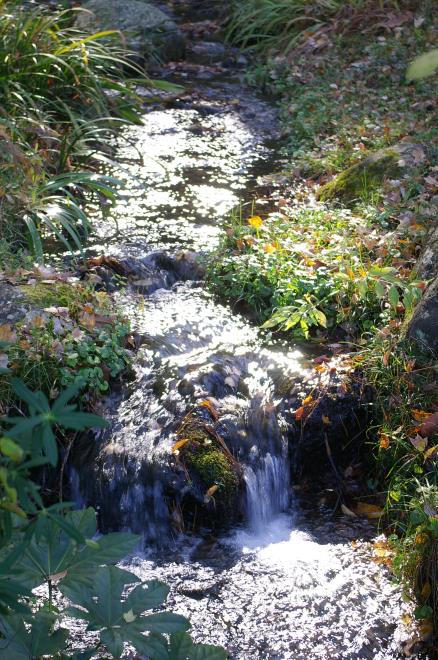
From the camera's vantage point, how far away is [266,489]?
4.19m

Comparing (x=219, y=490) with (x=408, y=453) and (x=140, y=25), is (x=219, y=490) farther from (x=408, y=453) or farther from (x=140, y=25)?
(x=140, y=25)

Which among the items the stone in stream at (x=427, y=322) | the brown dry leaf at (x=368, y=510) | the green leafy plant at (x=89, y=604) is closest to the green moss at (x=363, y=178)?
the stone in stream at (x=427, y=322)

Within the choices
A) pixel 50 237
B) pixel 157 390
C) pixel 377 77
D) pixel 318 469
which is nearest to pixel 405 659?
pixel 318 469

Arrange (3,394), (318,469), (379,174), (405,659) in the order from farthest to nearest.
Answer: (379,174)
(318,469)
(3,394)
(405,659)

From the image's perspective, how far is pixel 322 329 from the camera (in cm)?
509

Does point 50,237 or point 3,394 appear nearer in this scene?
point 3,394

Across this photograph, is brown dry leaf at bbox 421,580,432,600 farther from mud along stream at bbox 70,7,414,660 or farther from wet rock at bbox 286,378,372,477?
wet rock at bbox 286,378,372,477

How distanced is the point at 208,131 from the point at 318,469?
16.9 feet

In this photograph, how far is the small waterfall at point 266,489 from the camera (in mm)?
4094

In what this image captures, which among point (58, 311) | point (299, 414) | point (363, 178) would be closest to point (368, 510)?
point (299, 414)

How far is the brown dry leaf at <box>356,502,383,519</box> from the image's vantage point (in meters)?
4.02

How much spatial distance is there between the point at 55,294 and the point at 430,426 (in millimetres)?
2419

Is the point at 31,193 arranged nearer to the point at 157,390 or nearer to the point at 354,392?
the point at 157,390

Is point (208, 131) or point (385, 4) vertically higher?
point (385, 4)
